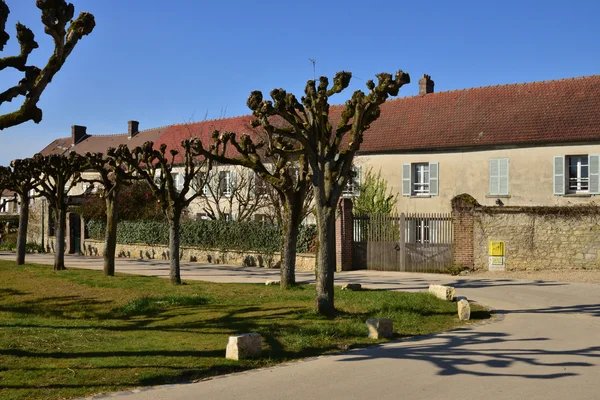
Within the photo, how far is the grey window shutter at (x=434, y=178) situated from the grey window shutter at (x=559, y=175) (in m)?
4.87

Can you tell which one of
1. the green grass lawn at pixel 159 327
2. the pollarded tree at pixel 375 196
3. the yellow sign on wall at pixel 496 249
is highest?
the pollarded tree at pixel 375 196

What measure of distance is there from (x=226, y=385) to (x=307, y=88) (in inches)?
283

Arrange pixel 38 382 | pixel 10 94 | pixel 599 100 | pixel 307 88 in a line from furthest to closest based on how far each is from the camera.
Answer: pixel 599 100, pixel 307 88, pixel 10 94, pixel 38 382

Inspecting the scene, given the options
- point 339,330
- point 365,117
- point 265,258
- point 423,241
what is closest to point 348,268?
point 423,241

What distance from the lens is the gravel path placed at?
1967 cm

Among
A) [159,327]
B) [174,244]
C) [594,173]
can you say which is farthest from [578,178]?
[159,327]

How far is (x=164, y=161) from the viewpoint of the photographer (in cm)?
1853

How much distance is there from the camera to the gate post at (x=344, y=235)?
23734 mm

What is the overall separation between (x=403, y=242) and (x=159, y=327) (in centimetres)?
1360

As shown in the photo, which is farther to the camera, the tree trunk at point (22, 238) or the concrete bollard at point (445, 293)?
the tree trunk at point (22, 238)

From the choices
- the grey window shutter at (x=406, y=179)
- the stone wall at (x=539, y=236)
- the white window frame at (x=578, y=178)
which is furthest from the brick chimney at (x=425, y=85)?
the stone wall at (x=539, y=236)

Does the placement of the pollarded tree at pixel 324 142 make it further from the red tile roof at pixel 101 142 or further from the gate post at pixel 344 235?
the red tile roof at pixel 101 142

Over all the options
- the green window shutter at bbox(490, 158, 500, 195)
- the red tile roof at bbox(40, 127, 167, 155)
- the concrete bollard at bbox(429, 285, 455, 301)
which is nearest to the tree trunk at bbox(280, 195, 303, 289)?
the concrete bollard at bbox(429, 285, 455, 301)

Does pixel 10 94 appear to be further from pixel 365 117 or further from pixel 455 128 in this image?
pixel 455 128
